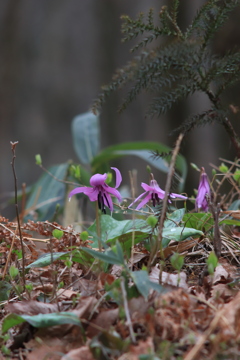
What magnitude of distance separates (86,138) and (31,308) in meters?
2.21

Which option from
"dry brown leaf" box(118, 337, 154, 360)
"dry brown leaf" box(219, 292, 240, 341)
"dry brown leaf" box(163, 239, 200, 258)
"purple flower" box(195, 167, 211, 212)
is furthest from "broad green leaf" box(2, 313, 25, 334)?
"purple flower" box(195, 167, 211, 212)

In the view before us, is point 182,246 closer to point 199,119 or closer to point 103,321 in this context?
point 199,119

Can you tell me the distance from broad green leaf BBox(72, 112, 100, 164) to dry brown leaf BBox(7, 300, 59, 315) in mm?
2058

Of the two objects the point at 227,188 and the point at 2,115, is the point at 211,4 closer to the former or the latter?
the point at 227,188

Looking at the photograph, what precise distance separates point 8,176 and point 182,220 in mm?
5252

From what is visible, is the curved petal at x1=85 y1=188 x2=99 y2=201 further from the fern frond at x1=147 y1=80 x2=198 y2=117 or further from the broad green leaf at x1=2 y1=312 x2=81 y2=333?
the broad green leaf at x1=2 y1=312 x2=81 y2=333

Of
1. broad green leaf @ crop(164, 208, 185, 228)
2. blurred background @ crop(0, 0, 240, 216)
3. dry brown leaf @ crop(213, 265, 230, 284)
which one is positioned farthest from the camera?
blurred background @ crop(0, 0, 240, 216)

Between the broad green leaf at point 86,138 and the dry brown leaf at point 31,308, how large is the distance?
206cm

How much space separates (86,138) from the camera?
9.98 ft

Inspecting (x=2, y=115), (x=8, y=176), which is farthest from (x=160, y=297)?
(x=2, y=115)

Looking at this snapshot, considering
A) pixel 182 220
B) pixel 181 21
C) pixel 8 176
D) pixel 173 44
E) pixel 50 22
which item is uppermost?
pixel 50 22

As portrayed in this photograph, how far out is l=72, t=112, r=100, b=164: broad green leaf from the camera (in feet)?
9.76

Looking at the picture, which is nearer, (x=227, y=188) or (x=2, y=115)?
(x=227, y=188)

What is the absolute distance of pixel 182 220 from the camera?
129 centimetres
